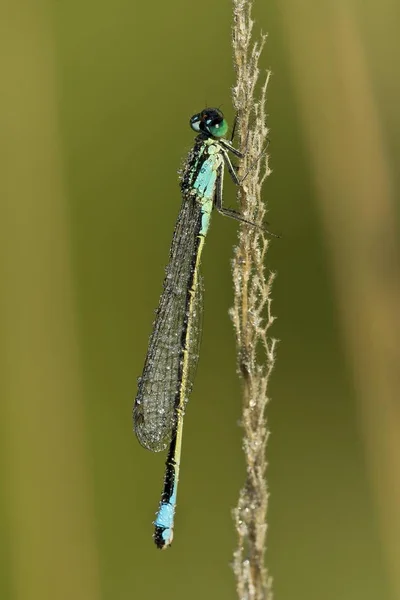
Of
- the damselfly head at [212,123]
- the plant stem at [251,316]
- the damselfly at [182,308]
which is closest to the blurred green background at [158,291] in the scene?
the damselfly at [182,308]

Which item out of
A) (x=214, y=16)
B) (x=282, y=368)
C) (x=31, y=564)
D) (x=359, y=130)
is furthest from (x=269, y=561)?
(x=214, y=16)

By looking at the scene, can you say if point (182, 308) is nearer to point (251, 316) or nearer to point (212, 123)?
point (212, 123)

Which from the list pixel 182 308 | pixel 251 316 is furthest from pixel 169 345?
pixel 251 316

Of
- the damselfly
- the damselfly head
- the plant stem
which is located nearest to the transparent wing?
the damselfly

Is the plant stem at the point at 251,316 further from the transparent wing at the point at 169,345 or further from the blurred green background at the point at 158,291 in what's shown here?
the blurred green background at the point at 158,291

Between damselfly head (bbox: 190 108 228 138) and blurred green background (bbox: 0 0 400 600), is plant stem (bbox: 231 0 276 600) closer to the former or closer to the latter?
damselfly head (bbox: 190 108 228 138)

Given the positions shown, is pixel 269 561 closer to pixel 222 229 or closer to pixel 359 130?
pixel 222 229
